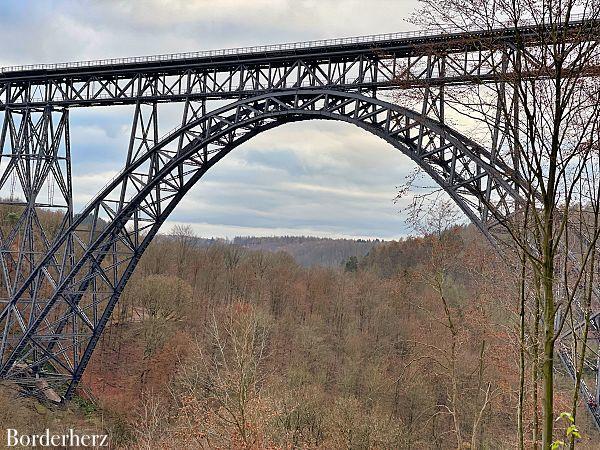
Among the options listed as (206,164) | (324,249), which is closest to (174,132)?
(206,164)

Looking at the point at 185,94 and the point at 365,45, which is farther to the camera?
the point at 185,94

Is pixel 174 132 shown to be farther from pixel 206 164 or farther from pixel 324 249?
pixel 324 249

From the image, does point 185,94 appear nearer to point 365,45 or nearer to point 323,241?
point 365,45

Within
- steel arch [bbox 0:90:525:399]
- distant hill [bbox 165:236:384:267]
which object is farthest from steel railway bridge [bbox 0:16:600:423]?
distant hill [bbox 165:236:384:267]

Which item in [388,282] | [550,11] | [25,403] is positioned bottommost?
[25,403]

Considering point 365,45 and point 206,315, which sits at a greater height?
point 365,45

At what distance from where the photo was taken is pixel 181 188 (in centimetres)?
1836

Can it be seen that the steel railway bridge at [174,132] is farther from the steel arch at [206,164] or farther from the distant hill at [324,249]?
the distant hill at [324,249]

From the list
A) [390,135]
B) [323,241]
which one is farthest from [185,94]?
[323,241]

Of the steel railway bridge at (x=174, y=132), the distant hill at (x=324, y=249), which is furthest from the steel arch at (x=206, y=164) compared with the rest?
the distant hill at (x=324, y=249)

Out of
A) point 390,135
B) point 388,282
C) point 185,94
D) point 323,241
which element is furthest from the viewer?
point 323,241

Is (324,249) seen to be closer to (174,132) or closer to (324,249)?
(324,249)

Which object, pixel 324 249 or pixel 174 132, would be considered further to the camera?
pixel 324 249

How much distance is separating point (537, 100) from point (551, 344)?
69.3 inches
